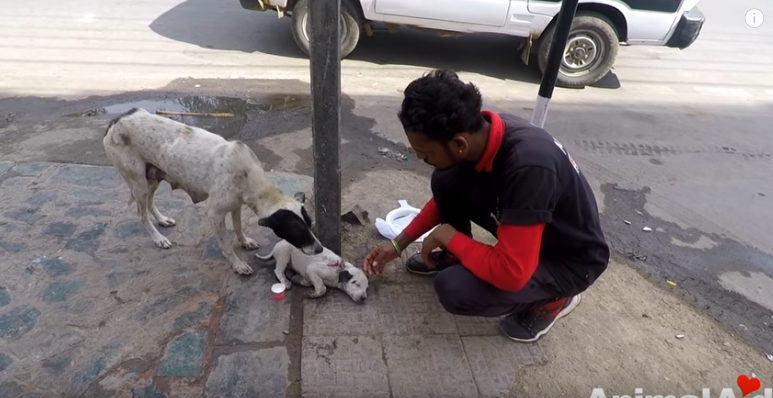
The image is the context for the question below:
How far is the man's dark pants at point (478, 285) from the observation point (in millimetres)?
2311

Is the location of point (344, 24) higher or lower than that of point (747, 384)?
higher

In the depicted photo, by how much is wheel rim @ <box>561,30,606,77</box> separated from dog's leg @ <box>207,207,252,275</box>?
531cm

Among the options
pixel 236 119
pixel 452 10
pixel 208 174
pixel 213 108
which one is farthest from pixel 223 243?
pixel 452 10

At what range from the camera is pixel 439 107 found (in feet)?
5.99

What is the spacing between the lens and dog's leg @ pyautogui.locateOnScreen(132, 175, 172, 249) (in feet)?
9.54

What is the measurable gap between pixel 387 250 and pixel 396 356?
523 mm

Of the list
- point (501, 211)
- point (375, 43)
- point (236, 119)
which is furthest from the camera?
point (375, 43)

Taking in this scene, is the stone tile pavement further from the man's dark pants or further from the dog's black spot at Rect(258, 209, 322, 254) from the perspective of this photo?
the dog's black spot at Rect(258, 209, 322, 254)

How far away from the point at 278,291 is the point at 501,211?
4.22ft

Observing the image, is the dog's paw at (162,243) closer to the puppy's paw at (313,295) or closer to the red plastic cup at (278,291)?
the red plastic cup at (278,291)

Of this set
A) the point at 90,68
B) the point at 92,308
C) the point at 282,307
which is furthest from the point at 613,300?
the point at 90,68

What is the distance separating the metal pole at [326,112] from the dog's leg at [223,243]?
0.47 m

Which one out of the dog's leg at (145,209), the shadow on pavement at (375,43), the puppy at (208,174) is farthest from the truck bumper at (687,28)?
the dog's leg at (145,209)

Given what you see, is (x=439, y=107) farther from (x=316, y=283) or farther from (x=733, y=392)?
(x=733, y=392)
